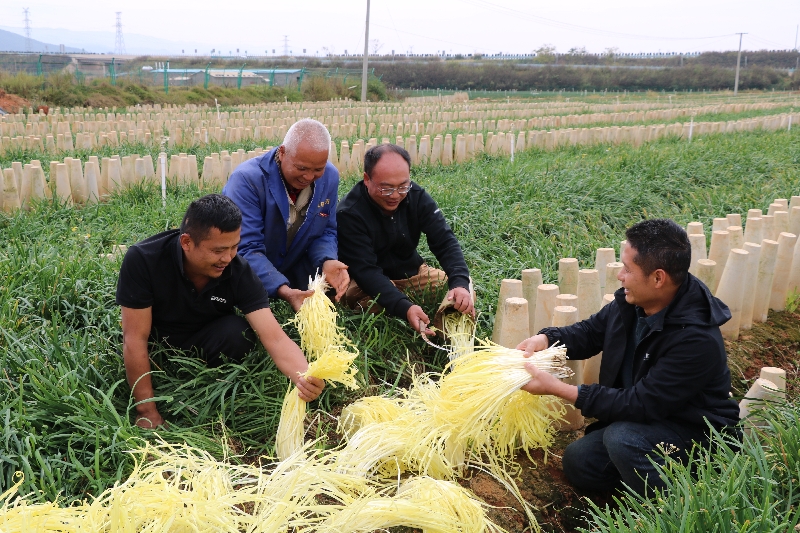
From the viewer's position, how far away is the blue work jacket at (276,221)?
4102mm

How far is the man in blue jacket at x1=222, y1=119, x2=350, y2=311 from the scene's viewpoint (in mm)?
3941

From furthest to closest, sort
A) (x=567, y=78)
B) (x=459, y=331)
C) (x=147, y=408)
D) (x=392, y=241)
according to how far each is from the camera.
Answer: (x=567, y=78), (x=392, y=241), (x=459, y=331), (x=147, y=408)

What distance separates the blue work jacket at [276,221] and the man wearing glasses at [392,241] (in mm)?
125

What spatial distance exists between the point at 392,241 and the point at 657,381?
79.9 inches

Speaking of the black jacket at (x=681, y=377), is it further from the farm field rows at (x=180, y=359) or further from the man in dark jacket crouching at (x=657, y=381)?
the farm field rows at (x=180, y=359)

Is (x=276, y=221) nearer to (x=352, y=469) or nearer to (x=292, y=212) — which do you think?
(x=292, y=212)

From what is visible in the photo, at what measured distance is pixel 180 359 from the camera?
3.46 metres

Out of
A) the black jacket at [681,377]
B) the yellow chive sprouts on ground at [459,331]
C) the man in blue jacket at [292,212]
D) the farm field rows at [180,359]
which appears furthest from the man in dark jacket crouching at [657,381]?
the man in blue jacket at [292,212]

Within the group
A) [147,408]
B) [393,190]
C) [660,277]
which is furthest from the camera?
[393,190]

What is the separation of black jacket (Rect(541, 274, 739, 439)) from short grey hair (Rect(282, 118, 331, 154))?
6.59 ft

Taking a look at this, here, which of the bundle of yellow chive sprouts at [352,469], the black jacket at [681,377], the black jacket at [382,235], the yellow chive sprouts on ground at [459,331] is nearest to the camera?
the bundle of yellow chive sprouts at [352,469]

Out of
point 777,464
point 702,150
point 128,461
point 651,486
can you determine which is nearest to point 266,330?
point 128,461

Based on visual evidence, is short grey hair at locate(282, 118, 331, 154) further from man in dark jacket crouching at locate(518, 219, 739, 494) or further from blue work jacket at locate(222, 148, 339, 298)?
man in dark jacket crouching at locate(518, 219, 739, 494)

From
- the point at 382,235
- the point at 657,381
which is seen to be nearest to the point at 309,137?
the point at 382,235
